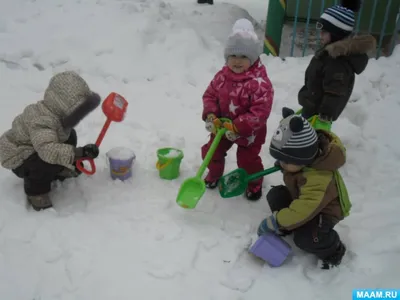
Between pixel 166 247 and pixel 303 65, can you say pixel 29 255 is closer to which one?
pixel 166 247

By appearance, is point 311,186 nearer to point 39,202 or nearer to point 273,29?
point 39,202

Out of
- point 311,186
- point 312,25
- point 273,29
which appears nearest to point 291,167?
point 311,186

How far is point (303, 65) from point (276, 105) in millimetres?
877

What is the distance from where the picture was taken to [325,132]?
2100 mm

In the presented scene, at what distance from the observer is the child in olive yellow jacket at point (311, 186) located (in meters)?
1.95

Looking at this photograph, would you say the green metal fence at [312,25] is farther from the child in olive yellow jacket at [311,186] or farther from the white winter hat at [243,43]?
the child in olive yellow jacket at [311,186]

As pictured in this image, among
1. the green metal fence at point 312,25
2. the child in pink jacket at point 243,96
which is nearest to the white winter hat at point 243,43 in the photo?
the child in pink jacket at point 243,96

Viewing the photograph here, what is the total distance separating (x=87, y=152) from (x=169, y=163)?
614 millimetres

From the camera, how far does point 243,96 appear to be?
8.07 feet

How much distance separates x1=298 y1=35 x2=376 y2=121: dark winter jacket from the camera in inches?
98.2

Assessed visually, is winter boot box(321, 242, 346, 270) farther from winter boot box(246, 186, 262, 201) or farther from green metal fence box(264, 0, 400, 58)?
green metal fence box(264, 0, 400, 58)

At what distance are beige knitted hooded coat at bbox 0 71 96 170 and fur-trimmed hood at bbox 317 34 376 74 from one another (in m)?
1.53

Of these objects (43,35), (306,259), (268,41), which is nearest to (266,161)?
(306,259)

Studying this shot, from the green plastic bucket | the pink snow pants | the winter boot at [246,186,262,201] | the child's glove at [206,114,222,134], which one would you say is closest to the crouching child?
the green plastic bucket
